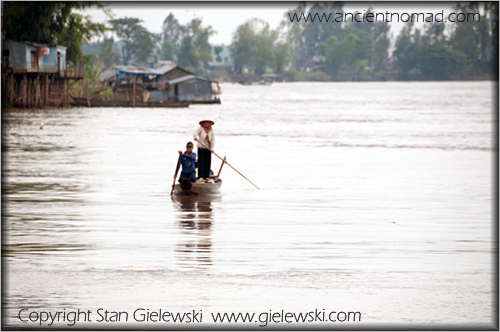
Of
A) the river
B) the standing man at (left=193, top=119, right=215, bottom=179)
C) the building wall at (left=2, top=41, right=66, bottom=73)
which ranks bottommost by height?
the river

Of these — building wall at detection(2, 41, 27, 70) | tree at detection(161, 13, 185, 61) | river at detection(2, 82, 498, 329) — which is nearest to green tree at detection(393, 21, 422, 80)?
tree at detection(161, 13, 185, 61)

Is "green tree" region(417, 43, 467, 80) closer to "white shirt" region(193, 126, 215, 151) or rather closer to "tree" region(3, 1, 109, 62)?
"tree" region(3, 1, 109, 62)

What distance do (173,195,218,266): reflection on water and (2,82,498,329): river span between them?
31 mm

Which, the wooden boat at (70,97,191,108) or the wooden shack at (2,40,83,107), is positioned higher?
the wooden shack at (2,40,83,107)

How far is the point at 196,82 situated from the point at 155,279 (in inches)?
2351

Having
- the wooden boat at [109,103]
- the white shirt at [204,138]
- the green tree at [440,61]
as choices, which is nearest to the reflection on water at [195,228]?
the white shirt at [204,138]

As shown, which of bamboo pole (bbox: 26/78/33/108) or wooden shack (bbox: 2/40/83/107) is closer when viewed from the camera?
wooden shack (bbox: 2/40/83/107)

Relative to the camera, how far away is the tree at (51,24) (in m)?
47.1

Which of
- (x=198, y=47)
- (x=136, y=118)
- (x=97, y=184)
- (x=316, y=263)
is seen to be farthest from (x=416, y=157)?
(x=198, y=47)

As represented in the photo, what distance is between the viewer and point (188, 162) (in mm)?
13320

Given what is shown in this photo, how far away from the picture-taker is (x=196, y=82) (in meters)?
66.5

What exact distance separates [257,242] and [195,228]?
136 centimetres

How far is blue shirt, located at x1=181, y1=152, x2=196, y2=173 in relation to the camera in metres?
13.2

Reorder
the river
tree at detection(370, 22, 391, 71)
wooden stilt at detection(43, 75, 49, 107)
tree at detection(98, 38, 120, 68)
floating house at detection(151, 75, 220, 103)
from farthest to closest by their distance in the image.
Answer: tree at detection(370, 22, 391, 71) < tree at detection(98, 38, 120, 68) < floating house at detection(151, 75, 220, 103) < wooden stilt at detection(43, 75, 49, 107) < the river
